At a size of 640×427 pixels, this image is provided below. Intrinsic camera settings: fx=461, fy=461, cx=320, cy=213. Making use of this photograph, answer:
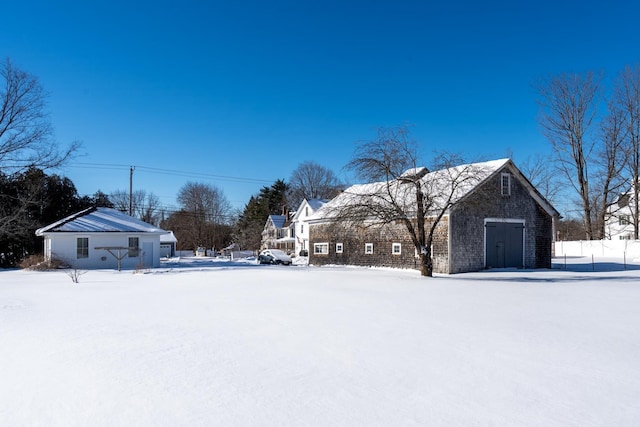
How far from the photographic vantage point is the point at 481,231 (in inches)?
1023

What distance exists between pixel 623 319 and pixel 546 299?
3161mm

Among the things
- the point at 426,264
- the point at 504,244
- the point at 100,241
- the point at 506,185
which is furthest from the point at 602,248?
the point at 100,241

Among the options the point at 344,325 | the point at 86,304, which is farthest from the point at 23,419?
the point at 86,304

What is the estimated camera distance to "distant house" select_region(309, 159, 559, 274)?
2442cm

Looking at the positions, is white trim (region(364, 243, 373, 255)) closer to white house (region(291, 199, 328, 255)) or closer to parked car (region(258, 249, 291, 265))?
parked car (region(258, 249, 291, 265))

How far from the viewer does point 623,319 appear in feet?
31.5

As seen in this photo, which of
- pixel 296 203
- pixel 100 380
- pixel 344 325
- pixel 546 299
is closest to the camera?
pixel 100 380

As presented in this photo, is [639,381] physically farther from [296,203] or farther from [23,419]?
[296,203]

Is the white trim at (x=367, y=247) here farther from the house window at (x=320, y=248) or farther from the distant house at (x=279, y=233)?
the distant house at (x=279, y=233)

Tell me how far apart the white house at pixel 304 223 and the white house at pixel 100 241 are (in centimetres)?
2266

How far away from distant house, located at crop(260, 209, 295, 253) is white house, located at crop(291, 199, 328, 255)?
14.7 ft

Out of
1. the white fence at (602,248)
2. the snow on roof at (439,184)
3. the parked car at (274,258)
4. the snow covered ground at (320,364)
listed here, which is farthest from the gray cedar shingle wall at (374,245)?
the white fence at (602,248)

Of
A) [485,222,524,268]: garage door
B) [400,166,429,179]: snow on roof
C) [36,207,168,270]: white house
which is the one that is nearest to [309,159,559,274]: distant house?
[485,222,524,268]: garage door

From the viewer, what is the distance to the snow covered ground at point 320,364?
175 inches
